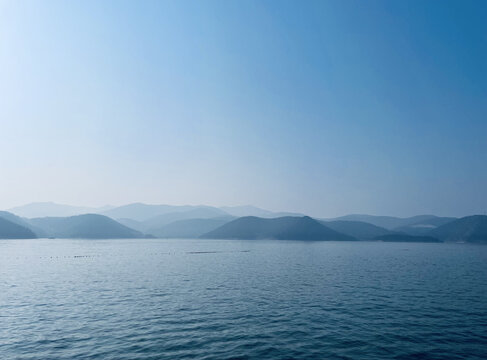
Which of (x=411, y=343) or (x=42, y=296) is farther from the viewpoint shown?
(x=42, y=296)

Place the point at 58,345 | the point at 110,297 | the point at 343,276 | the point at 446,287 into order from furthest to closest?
the point at 343,276, the point at 446,287, the point at 110,297, the point at 58,345

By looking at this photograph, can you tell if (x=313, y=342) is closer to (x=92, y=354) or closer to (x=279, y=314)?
(x=279, y=314)

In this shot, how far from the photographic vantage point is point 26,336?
43625 mm

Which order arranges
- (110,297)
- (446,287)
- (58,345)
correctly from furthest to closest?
(446,287)
(110,297)
(58,345)

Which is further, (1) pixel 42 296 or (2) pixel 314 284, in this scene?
(2) pixel 314 284

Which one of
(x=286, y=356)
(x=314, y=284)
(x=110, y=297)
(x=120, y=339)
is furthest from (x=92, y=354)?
(x=314, y=284)

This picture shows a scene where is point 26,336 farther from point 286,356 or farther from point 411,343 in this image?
point 411,343

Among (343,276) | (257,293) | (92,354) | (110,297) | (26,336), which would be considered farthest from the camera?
(343,276)

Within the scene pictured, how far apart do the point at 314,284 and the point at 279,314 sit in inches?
1460

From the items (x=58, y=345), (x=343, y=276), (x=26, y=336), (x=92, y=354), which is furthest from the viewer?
(x=343, y=276)

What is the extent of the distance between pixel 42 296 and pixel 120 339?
43426 millimetres

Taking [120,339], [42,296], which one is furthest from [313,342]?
[42,296]

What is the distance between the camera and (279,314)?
56.0 meters

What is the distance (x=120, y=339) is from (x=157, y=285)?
4613 cm
